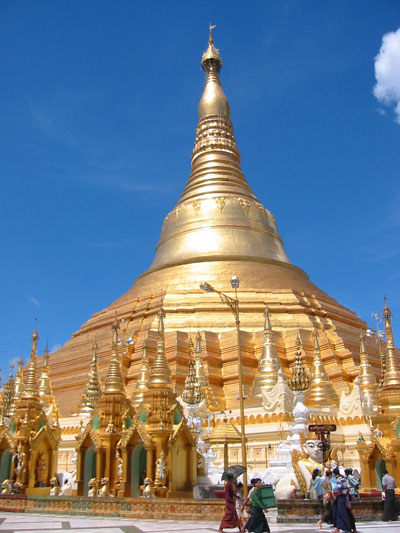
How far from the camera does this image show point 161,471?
14391mm

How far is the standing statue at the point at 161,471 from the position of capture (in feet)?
46.9

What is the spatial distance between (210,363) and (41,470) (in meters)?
11.9

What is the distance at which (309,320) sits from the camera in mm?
30734

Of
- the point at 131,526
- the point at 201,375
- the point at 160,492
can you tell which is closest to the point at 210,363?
the point at 201,375

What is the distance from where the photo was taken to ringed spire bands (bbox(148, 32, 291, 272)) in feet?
117

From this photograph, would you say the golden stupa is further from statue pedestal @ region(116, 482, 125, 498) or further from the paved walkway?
the paved walkway

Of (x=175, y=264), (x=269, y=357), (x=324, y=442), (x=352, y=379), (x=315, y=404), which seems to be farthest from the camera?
(x=175, y=264)

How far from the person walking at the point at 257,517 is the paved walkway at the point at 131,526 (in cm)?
116

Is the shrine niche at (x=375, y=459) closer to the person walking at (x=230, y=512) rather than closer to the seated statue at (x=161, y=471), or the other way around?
the seated statue at (x=161, y=471)

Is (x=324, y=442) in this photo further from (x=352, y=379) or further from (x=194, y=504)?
(x=352, y=379)

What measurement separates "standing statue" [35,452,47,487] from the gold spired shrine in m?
0.21

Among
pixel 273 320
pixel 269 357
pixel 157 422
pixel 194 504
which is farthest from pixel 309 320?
pixel 194 504

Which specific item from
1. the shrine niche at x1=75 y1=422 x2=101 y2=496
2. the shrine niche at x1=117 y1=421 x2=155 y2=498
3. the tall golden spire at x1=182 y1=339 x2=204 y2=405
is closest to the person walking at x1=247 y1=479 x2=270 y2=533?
the shrine niche at x1=117 y1=421 x2=155 y2=498

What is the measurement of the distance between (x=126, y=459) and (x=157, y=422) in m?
1.30
